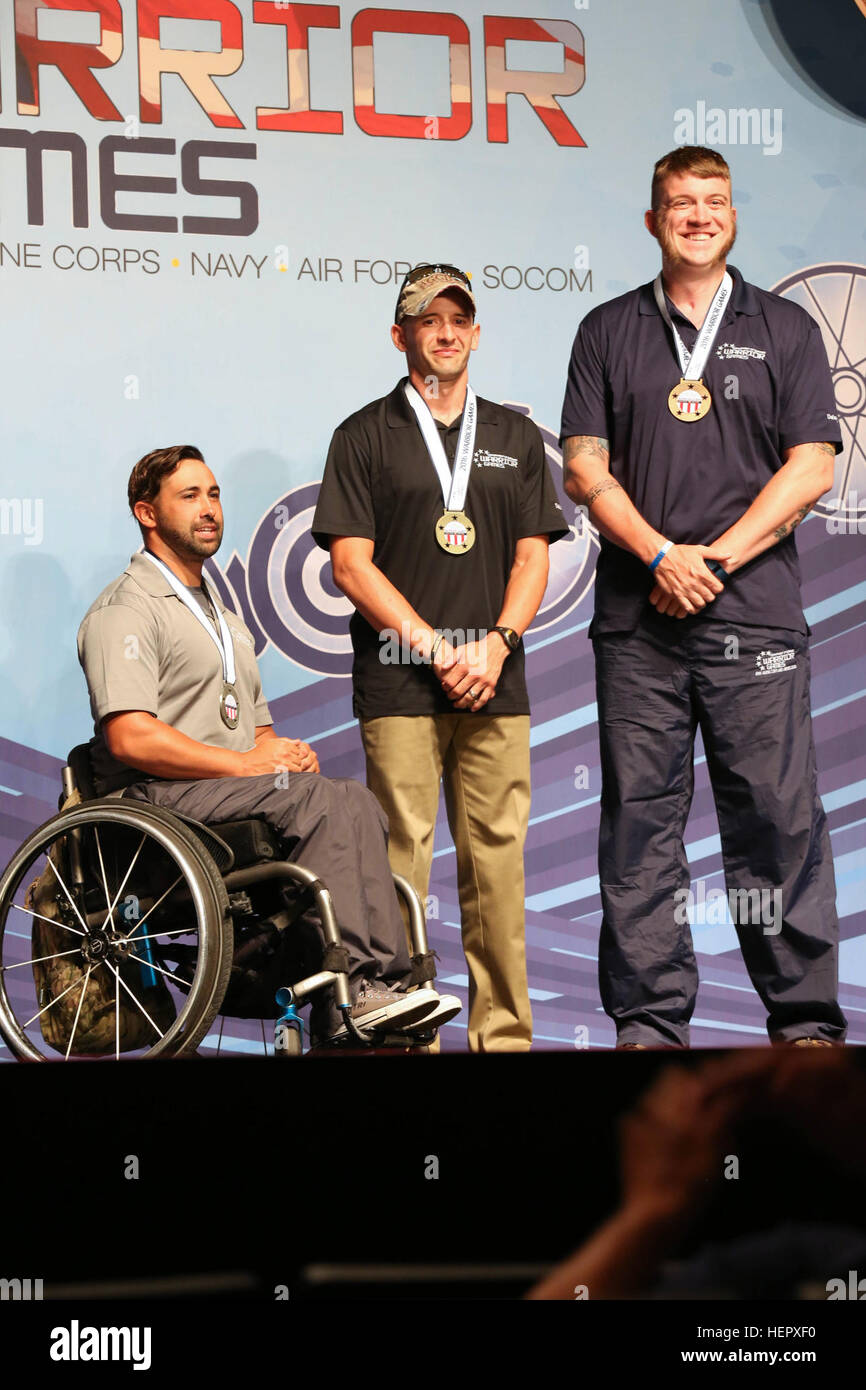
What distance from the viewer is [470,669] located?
3.06 metres

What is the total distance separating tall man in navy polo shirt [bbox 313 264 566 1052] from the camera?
3.09m

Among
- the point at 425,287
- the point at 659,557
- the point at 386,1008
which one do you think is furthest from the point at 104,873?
the point at 425,287

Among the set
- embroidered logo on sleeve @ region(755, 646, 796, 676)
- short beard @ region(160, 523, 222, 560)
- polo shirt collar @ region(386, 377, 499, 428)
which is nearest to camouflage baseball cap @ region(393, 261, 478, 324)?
polo shirt collar @ region(386, 377, 499, 428)

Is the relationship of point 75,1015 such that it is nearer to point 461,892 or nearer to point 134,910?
point 134,910

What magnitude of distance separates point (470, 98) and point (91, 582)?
1.50 metres

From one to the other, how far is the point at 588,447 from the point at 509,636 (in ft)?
1.32

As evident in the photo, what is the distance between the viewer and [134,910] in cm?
257

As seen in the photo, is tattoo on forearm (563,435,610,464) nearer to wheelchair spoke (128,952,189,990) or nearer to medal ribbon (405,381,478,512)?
medal ribbon (405,381,478,512)

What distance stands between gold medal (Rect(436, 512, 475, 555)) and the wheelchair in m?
0.84

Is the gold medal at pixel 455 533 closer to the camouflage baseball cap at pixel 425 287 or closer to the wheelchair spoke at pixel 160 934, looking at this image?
the camouflage baseball cap at pixel 425 287

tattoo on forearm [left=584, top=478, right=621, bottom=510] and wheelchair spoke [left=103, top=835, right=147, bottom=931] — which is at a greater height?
tattoo on forearm [left=584, top=478, right=621, bottom=510]

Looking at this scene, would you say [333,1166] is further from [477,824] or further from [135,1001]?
[477,824]

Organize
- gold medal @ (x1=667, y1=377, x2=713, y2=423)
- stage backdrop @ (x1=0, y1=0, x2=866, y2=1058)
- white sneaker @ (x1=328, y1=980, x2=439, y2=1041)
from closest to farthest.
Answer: white sneaker @ (x1=328, y1=980, x2=439, y2=1041) < gold medal @ (x1=667, y1=377, x2=713, y2=423) < stage backdrop @ (x1=0, y1=0, x2=866, y2=1058)

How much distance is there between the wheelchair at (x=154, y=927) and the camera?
245 centimetres
